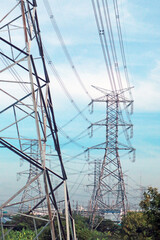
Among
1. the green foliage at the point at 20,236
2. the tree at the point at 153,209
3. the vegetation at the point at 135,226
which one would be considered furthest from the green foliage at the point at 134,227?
the green foliage at the point at 20,236

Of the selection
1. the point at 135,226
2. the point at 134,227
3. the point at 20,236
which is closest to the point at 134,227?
the point at 134,227

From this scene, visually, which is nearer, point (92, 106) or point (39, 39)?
point (39, 39)

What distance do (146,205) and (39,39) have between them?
32.4ft

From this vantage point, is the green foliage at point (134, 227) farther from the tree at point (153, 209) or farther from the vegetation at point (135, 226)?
the tree at point (153, 209)

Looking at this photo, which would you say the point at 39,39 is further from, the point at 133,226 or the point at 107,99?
the point at 107,99

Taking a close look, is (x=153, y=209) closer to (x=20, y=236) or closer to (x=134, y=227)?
(x=134, y=227)

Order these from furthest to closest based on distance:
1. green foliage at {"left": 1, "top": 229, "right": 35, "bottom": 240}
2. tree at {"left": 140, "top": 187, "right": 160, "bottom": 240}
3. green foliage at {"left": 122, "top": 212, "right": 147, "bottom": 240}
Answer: green foliage at {"left": 1, "top": 229, "right": 35, "bottom": 240} < green foliage at {"left": 122, "top": 212, "right": 147, "bottom": 240} < tree at {"left": 140, "top": 187, "right": 160, "bottom": 240}

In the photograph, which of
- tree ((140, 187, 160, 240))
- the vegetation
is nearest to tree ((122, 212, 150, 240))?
the vegetation

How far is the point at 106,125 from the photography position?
1517 inches

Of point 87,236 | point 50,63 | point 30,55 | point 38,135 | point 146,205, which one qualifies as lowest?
point 87,236

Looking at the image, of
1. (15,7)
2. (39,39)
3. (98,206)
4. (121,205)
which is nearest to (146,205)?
(39,39)

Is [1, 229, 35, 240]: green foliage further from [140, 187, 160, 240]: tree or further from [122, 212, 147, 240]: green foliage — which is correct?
[140, 187, 160, 240]: tree

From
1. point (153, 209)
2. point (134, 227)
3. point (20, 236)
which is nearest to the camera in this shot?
point (153, 209)

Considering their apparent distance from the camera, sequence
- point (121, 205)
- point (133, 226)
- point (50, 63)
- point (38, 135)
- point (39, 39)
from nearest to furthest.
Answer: point (38, 135), point (39, 39), point (50, 63), point (133, 226), point (121, 205)
